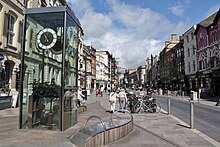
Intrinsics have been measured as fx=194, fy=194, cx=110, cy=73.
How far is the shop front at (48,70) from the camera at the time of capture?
315 inches

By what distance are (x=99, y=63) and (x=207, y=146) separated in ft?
250

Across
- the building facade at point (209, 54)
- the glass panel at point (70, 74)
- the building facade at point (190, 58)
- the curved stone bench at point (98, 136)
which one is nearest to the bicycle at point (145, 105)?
the glass panel at point (70, 74)

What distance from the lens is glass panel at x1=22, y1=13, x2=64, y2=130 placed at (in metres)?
8.05

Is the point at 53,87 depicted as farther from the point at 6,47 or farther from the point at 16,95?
the point at 6,47

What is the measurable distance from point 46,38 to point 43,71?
1.53 m

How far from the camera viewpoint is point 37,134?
23.2 ft

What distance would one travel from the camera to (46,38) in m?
8.59

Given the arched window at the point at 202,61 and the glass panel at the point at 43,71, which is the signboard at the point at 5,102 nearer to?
the glass panel at the point at 43,71

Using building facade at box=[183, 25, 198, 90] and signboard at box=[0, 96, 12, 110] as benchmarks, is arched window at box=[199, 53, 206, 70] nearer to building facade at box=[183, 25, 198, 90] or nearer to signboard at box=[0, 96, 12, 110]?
building facade at box=[183, 25, 198, 90]

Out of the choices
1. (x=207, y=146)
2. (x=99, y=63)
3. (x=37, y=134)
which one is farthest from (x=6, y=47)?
(x=99, y=63)

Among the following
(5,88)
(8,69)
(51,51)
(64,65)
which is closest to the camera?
(64,65)

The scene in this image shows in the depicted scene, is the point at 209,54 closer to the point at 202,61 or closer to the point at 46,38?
the point at 202,61

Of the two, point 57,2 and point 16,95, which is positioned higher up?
point 57,2

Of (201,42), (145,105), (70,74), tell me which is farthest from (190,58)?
(70,74)
